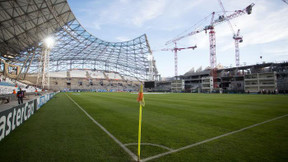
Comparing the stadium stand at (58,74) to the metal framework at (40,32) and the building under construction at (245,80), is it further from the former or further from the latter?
A: the building under construction at (245,80)

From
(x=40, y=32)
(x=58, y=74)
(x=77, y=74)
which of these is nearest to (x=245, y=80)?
(x=40, y=32)

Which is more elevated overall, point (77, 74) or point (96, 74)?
point (96, 74)

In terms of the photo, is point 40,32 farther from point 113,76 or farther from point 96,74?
point 113,76

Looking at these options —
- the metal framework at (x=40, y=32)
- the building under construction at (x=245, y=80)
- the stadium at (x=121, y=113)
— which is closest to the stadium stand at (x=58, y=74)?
the stadium at (x=121, y=113)

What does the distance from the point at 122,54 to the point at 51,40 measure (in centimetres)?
4440

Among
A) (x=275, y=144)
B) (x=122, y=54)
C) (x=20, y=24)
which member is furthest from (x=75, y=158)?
(x=122, y=54)

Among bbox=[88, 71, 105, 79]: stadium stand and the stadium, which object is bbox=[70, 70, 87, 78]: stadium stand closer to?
bbox=[88, 71, 105, 79]: stadium stand

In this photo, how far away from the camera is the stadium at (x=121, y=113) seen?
3.83 m

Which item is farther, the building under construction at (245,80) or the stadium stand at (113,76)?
the stadium stand at (113,76)

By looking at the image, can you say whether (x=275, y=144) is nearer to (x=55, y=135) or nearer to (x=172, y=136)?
(x=172, y=136)

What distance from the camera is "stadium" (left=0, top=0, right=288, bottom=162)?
383cm

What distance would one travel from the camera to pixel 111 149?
392 cm

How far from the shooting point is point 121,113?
10070mm

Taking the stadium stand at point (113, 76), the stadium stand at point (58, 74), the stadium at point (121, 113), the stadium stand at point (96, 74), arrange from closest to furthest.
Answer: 1. the stadium at point (121, 113)
2. the stadium stand at point (58, 74)
3. the stadium stand at point (96, 74)
4. the stadium stand at point (113, 76)
